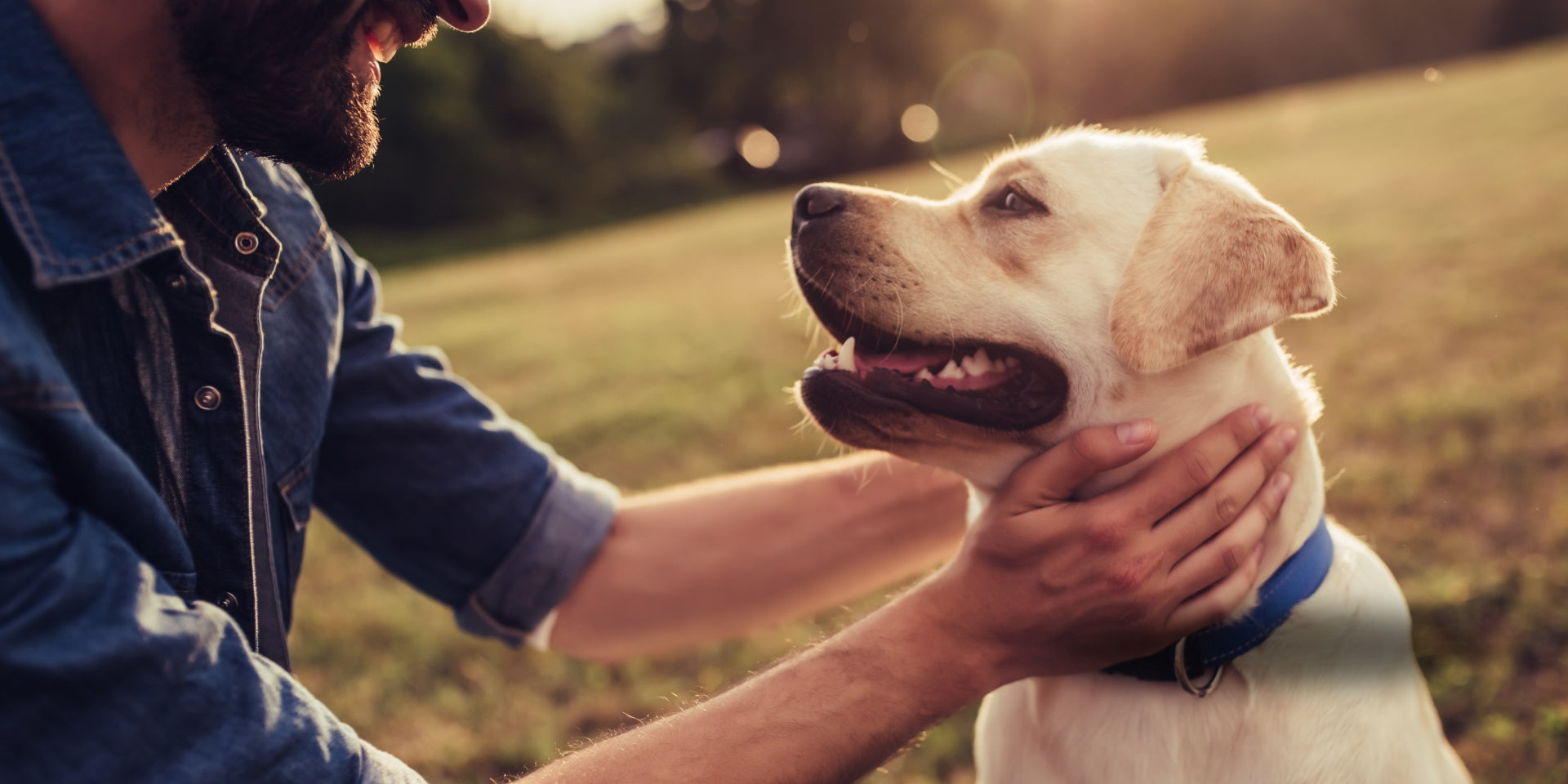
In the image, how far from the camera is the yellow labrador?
213cm

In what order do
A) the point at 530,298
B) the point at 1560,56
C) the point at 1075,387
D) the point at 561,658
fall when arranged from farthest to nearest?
the point at 1560,56 < the point at 530,298 < the point at 561,658 < the point at 1075,387

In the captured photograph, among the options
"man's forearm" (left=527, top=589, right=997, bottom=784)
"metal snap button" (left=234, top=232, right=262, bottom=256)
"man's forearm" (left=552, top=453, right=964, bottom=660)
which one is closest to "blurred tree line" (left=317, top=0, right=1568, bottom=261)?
"man's forearm" (left=552, top=453, right=964, bottom=660)

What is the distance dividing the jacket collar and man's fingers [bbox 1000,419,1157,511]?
1567 millimetres

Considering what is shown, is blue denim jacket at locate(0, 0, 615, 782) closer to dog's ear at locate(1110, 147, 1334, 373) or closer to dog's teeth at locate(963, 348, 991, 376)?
dog's teeth at locate(963, 348, 991, 376)

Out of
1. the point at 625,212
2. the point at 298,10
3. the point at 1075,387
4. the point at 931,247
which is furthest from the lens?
the point at 625,212

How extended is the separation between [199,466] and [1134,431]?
1.73 metres

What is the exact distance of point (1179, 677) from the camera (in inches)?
83.4

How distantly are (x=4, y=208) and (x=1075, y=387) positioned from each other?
74.5 inches

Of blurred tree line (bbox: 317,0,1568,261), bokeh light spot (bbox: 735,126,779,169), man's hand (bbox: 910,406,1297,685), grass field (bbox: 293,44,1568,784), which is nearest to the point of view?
man's hand (bbox: 910,406,1297,685)

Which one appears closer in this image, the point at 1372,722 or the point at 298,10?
the point at 298,10

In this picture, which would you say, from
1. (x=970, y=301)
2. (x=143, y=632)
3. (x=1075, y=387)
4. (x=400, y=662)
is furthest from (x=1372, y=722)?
(x=400, y=662)

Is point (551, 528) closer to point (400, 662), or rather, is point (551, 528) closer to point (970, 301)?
point (970, 301)

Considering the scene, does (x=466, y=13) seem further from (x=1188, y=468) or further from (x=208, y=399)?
(x=1188, y=468)

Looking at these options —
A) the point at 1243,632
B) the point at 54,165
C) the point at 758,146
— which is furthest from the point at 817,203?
the point at 758,146
